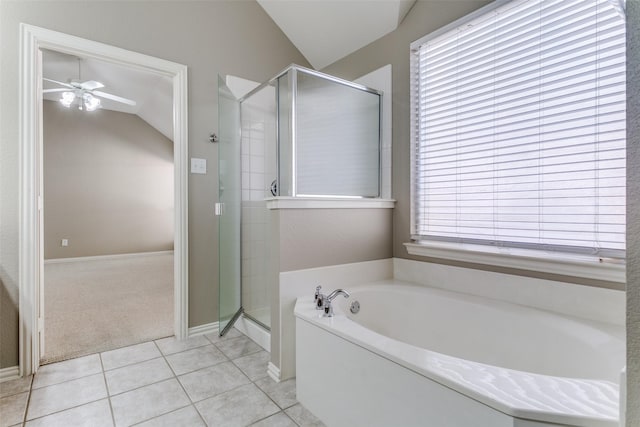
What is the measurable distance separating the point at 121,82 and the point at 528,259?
5251 mm

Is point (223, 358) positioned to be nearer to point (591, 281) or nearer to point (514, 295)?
point (514, 295)

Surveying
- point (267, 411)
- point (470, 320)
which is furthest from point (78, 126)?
point (470, 320)

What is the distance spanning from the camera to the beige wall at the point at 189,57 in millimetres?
1844

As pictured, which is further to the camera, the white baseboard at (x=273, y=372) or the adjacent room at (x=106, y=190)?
the adjacent room at (x=106, y=190)

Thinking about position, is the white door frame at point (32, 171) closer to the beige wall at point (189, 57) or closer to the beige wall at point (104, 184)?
the beige wall at point (189, 57)

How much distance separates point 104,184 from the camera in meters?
5.80

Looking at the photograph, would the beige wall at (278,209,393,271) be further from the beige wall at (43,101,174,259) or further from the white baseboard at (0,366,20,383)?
the beige wall at (43,101,174,259)

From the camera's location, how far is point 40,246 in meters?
1.98

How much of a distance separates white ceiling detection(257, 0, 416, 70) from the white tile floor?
2468 millimetres

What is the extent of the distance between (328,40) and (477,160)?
1664 millimetres

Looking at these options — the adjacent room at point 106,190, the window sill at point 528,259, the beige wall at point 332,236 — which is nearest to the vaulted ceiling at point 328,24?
the adjacent room at point 106,190

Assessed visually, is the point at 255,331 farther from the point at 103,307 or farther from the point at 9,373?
the point at 103,307

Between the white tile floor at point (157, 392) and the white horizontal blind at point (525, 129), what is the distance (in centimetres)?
138

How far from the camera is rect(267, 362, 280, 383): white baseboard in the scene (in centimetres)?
184
